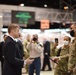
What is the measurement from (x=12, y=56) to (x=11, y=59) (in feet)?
0.16

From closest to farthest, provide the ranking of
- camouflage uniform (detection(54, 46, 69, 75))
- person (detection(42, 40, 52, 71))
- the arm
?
the arm
camouflage uniform (detection(54, 46, 69, 75))
person (detection(42, 40, 52, 71))

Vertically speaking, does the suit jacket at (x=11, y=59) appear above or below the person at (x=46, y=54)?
above

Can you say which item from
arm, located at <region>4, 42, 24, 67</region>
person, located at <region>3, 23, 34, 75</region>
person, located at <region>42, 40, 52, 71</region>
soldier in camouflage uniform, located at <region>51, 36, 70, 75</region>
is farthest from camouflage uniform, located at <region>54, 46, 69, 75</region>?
person, located at <region>42, 40, 52, 71</region>

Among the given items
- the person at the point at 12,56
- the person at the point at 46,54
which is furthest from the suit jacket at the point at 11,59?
the person at the point at 46,54

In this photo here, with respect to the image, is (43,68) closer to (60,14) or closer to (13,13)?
(13,13)

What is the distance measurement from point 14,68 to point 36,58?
387 cm

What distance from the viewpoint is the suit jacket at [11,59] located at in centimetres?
460

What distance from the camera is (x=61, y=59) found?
18.3 feet

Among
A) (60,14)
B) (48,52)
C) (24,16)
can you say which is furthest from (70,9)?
(48,52)

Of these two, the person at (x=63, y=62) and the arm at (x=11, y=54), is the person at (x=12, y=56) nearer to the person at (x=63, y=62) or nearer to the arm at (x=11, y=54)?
the arm at (x=11, y=54)

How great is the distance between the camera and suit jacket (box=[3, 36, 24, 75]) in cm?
460

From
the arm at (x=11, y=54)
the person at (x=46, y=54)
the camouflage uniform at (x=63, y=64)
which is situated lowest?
the person at (x=46, y=54)

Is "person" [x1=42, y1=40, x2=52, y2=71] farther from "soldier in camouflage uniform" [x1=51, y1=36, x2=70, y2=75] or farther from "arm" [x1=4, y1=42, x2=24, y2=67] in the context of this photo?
"arm" [x1=4, y1=42, x2=24, y2=67]

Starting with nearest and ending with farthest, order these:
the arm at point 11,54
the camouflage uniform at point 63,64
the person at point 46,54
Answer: the arm at point 11,54
the camouflage uniform at point 63,64
the person at point 46,54
